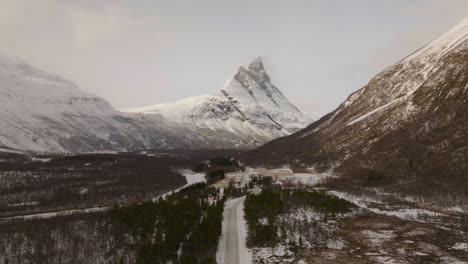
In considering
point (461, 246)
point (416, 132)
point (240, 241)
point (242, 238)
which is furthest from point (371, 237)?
point (416, 132)

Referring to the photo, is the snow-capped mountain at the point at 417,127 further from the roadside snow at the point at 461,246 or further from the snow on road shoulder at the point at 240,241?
the snow on road shoulder at the point at 240,241

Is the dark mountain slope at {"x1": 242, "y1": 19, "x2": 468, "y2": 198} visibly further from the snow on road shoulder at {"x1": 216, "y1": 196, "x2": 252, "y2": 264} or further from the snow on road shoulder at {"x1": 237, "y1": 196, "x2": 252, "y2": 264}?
the snow on road shoulder at {"x1": 216, "y1": 196, "x2": 252, "y2": 264}

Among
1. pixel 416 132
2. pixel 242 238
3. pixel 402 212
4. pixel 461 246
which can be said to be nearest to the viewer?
pixel 461 246

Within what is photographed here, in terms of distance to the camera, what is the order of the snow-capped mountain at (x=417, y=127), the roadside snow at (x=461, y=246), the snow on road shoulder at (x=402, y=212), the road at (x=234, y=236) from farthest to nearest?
1. the snow-capped mountain at (x=417, y=127)
2. the snow on road shoulder at (x=402, y=212)
3. the roadside snow at (x=461, y=246)
4. the road at (x=234, y=236)

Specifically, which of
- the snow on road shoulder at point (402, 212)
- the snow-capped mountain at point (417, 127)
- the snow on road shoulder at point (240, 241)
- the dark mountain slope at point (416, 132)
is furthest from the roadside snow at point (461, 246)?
the snow-capped mountain at point (417, 127)

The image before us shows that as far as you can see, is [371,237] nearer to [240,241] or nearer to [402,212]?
[240,241]

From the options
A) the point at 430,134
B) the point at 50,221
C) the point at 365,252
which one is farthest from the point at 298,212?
the point at 430,134

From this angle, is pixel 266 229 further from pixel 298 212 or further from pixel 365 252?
pixel 298 212
